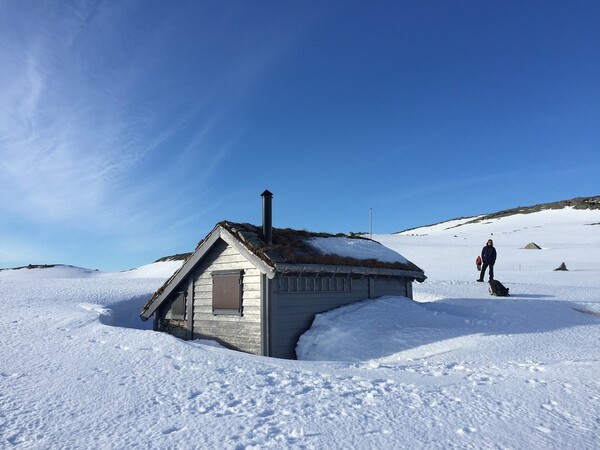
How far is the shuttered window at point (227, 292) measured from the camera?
11734 mm

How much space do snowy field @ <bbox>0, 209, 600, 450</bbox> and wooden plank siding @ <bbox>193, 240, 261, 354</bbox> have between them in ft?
5.01

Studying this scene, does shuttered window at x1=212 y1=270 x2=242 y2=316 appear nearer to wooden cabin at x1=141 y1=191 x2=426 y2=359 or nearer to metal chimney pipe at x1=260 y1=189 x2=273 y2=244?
wooden cabin at x1=141 y1=191 x2=426 y2=359

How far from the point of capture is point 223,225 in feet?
40.1

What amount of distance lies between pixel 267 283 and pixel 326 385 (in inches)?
201

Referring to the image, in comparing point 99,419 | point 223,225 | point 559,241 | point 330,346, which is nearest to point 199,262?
point 223,225

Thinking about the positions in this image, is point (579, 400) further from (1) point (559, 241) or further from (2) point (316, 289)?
(1) point (559, 241)

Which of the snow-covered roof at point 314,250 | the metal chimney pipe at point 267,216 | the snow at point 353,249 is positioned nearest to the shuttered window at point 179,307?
the snow-covered roof at point 314,250

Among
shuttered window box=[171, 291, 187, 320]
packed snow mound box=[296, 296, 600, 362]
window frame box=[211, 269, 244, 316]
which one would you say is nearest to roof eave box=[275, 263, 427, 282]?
packed snow mound box=[296, 296, 600, 362]

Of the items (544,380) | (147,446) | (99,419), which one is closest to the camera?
(147,446)

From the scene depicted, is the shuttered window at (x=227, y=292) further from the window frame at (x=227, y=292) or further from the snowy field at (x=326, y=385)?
the snowy field at (x=326, y=385)

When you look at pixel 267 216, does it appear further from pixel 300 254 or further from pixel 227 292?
pixel 227 292

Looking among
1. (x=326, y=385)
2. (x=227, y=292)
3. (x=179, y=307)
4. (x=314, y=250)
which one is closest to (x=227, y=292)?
(x=227, y=292)

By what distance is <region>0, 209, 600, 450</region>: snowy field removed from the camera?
14.4 feet

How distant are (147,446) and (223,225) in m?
8.44
